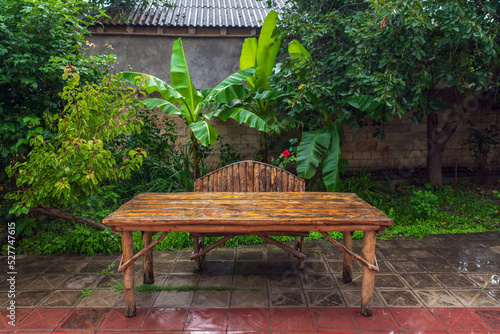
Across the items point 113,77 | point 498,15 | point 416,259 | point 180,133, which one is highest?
point 498,15

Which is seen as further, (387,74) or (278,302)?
(387,74)

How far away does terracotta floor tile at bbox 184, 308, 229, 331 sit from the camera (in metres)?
2.64

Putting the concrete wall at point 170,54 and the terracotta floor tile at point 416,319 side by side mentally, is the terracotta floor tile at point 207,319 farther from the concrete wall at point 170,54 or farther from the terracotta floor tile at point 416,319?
the concrete wall at point 170,54

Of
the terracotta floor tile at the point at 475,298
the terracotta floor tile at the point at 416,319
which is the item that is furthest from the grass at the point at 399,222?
the terracotta floor tile at the point at 416,319

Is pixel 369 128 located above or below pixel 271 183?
above

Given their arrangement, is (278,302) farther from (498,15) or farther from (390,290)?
(498,15)

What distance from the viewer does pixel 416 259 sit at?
391 centimetres

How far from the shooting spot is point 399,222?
16.7 feet

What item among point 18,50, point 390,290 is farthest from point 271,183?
point 18,50

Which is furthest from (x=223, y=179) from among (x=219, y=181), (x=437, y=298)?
(x=437, y=298)

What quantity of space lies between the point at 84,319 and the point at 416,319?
2.78m

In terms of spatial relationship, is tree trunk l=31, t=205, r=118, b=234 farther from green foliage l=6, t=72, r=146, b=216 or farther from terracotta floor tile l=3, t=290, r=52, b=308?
terracotta floor tile l=3, t=290, r=52, b=308

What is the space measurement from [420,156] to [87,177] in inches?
263

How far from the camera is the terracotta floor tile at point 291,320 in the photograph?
263 centimetres
